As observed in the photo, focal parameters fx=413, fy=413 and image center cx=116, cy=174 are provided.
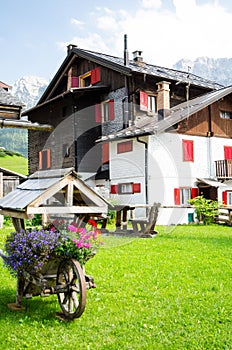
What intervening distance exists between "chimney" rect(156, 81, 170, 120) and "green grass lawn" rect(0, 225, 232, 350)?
1385 centimetres

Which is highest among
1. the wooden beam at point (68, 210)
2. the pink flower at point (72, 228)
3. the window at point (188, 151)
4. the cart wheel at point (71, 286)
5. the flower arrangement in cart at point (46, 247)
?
the window at point (188, 151)

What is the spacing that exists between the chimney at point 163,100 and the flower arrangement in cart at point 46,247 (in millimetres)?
17154

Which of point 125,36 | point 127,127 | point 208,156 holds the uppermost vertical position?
point 125,36

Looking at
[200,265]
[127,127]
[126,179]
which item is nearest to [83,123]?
[127,127]

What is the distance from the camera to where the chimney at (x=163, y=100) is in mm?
22350

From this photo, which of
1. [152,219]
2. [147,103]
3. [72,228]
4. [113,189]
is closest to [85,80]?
[147,103]

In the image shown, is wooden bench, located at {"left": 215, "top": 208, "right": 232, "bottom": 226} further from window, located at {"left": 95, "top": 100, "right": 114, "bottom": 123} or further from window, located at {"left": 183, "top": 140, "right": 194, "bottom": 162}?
window, located at {"left": 95, "top": 100, "right": 114, "bottom": 123}

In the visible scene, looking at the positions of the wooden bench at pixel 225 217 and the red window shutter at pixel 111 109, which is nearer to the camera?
the wooden bench at pixel 225 217

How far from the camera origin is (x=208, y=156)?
22.8m

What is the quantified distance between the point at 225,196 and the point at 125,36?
11596 millimetres

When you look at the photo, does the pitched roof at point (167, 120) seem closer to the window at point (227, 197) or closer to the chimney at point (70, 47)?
the window at point (227, 197)

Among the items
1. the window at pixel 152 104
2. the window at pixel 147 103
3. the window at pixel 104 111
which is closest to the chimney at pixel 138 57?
the window at pixel 152 104

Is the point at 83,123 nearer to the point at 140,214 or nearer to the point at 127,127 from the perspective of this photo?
the point at 127,127

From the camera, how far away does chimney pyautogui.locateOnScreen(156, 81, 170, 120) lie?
73.3ft
